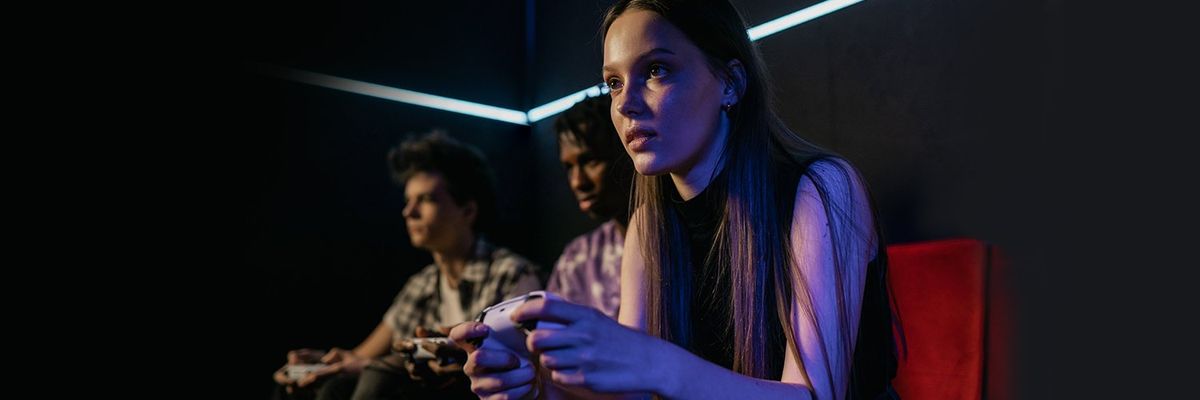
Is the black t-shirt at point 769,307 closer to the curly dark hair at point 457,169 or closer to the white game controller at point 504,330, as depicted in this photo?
the white game controller at point 504,330

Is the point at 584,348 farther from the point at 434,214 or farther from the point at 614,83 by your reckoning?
the point at 434,214

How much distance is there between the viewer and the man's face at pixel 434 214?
2.50 meters

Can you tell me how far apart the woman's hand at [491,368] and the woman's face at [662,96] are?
0.30 metres

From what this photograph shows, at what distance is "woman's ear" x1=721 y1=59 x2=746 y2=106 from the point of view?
3.43 feet

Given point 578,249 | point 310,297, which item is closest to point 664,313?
point 578,249

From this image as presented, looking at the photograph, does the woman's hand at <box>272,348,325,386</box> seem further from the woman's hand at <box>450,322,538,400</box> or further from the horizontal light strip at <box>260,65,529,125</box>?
the woman's hand at <box>450,322,538,400</box>

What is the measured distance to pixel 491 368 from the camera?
2.73 ft

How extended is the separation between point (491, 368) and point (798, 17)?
1355 mm

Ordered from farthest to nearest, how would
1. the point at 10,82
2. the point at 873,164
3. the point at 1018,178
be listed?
the point at 10,82, the point at 873,164, the point at 1018,178

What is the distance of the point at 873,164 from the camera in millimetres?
1670

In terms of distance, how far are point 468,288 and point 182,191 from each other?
990 mm

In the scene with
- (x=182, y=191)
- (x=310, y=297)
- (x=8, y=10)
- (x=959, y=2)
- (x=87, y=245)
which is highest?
(x=8, y=10)

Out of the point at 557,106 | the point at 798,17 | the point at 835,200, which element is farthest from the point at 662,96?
the point at 557,106

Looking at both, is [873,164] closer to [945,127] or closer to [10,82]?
[945,127]
